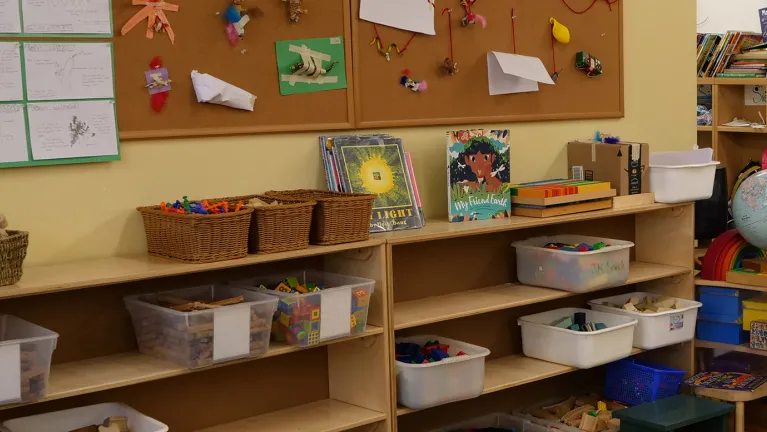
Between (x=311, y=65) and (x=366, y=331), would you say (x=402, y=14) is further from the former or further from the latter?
(x=366, y=331)

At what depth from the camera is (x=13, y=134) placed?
8.64ft

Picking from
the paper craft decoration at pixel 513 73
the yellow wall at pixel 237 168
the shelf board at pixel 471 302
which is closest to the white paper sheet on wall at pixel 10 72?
the yellow wall at pixel 237 168

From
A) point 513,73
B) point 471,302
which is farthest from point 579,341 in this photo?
point 513,73

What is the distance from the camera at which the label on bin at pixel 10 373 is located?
2.30 m

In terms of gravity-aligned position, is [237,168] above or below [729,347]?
above

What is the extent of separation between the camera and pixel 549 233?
3.88 metres

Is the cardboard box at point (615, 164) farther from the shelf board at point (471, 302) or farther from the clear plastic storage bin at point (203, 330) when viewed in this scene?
the clear plastic storage bin at point (203, 330)

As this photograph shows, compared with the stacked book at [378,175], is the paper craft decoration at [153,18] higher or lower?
higher

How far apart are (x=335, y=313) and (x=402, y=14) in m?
1.09

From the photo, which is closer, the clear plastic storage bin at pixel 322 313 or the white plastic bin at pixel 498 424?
the clear plastic storage bin at pixel 322 313

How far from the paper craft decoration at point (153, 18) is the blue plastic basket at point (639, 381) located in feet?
7.02

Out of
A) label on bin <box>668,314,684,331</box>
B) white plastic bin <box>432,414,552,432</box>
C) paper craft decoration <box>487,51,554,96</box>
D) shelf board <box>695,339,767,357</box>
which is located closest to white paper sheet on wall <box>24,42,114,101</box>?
paper craft decoration <box>487,51,554,96</box>

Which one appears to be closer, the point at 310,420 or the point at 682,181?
the point at 310,420

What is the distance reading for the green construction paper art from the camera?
3.11m
